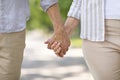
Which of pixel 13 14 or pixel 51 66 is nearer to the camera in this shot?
pixel 13 14

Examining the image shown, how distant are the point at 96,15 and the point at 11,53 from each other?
606mm

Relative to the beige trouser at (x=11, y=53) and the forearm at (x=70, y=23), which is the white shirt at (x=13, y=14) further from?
the forearm at (x=70, y=23)

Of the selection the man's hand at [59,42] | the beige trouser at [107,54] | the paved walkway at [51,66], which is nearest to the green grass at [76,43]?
Answer: the paved walkway at [51,66]

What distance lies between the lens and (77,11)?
131 inches

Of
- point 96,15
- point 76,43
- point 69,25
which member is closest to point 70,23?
point 69,25

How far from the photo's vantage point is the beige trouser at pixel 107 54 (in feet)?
10.3

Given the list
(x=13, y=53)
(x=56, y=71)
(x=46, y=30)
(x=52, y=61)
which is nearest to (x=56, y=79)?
(x=56, y=71)

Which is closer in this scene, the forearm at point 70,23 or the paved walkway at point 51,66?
the forearm at point 70,23

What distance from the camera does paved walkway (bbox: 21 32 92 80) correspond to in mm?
7133

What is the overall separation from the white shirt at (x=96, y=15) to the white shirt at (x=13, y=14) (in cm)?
22

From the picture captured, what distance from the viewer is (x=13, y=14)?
3246mm

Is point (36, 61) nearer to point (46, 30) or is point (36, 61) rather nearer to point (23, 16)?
point (46, 30)

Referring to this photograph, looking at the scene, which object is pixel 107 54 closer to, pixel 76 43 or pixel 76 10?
pixel 76 10

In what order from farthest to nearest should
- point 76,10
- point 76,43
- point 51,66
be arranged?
point 76,43 → point 51,66 → point 76,10
